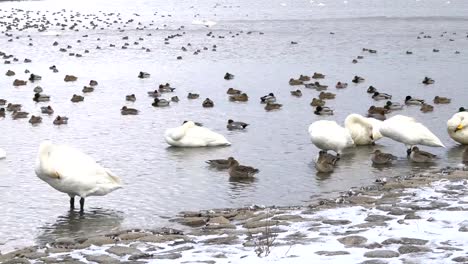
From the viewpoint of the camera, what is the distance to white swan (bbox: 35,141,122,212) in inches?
444

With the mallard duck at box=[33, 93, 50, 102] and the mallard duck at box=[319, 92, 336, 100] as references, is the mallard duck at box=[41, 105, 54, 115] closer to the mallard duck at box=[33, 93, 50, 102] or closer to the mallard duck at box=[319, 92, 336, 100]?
the mallard duck at box=[33, 93, 50, 102]

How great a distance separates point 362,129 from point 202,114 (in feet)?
18.9

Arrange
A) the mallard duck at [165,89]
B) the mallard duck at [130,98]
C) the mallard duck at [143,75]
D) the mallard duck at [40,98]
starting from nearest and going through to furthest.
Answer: the mallard duck at [130,98] → the mallard duck at [40,98] → the mallard duck at [165,89] → the mallard duck at [143,75]

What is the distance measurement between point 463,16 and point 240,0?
44078 mm

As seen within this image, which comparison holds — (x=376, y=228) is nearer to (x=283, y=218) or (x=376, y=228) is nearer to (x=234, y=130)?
(x=283, y=218)

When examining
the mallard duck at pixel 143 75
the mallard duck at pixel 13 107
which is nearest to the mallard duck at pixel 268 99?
the mallard duck at pixel 13 107

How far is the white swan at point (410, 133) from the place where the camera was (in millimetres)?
15359

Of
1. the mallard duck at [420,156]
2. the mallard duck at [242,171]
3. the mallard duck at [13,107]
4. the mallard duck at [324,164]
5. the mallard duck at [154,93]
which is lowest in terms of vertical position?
the mallard duck at [242,171]

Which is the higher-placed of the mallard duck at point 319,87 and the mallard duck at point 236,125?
the mallard duck at point 319,87

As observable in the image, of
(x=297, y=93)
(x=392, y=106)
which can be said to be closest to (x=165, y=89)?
(x=297, y=93)

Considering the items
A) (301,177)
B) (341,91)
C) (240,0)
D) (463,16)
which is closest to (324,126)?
(301,177)

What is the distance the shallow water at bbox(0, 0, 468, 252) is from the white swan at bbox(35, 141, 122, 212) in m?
0.37

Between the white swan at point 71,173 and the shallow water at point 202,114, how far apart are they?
368mm

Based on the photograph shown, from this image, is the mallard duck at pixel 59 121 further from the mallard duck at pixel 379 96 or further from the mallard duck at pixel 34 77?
the mallard duck at pixel 34 77
